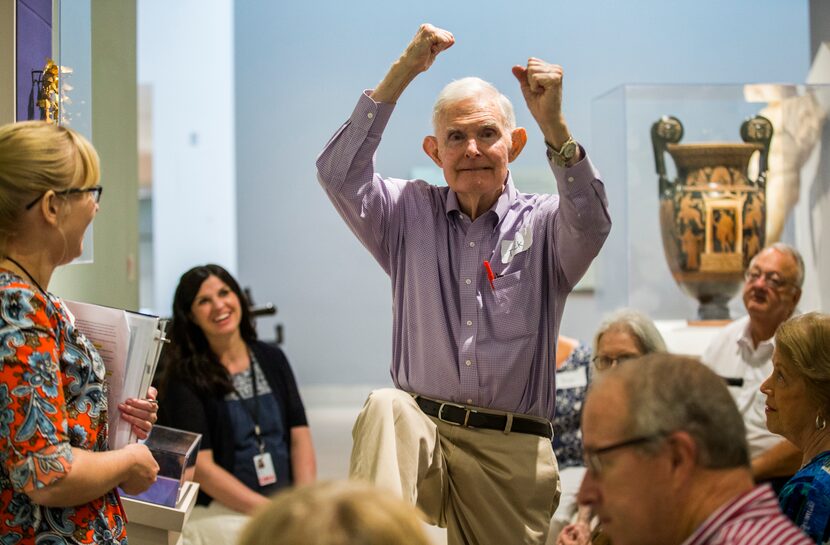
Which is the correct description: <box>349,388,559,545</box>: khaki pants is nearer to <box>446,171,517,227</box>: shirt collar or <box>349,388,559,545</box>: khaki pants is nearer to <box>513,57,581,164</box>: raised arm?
<box>446,171,517,227</box>: shirt collar

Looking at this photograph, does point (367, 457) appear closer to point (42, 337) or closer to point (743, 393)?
point (42, 337)

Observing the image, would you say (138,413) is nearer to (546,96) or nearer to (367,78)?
(546,96)

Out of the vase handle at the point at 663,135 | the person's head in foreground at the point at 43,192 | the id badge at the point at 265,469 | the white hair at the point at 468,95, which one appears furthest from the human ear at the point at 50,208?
the vase handle at the point at 663,135

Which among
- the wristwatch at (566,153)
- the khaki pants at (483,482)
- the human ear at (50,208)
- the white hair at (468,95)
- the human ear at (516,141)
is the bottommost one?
the khaki pants at (483,482)

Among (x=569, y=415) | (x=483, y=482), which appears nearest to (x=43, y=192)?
(x=483, y=482)

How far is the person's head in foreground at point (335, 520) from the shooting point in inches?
37.4

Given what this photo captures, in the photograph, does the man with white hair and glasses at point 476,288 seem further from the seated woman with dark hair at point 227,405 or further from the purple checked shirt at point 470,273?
the seated woman with dark hair at point 227,405

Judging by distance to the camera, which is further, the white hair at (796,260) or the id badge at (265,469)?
the white hair at (796,260)

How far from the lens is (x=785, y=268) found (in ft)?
14.6

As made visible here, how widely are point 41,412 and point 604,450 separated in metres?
0.92

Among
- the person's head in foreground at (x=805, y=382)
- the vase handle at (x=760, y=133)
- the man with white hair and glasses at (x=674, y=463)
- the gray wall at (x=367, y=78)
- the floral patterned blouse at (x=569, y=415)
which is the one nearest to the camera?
the man with white hair and glasses at (x=674, y=463)

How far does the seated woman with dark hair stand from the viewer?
3.86 metres

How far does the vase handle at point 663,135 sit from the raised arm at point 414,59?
3.21 m

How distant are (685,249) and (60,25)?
3522mm
